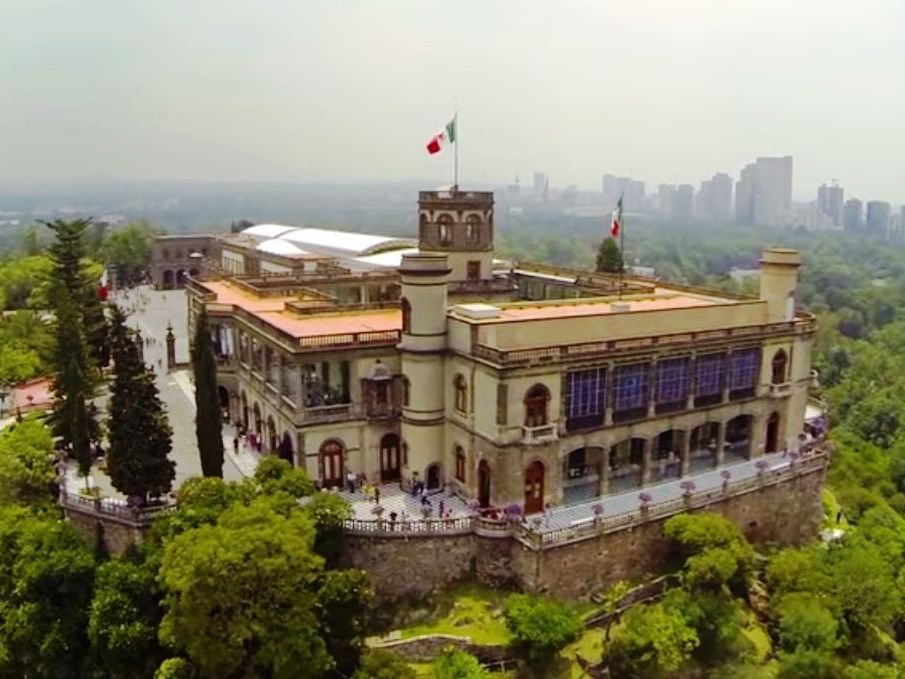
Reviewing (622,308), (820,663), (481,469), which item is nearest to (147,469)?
(481,469)

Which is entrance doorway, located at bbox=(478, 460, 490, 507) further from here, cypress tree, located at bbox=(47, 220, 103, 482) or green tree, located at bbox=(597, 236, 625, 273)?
green tree, located at bbox=(597, 236, 625, 273)

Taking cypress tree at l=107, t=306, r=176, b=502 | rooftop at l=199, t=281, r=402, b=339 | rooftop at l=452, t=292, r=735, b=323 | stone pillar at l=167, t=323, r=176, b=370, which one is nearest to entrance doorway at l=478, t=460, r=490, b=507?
rooftop at l=452, t=292, r=735, b=323

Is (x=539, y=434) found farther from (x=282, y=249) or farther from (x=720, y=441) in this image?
(x=282, y=249)

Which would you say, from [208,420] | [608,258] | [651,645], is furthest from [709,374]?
[608,258]

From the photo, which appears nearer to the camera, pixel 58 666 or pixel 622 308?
pixel 58 666

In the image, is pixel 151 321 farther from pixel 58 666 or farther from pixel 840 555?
pixel 840 555

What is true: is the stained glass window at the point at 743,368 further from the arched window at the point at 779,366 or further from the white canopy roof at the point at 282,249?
the white canopy roof at the point at 282,249
